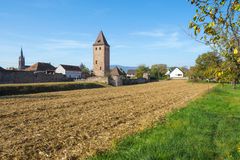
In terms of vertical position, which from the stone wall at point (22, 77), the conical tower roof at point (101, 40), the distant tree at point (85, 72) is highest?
the conical tower roof at point (101, 40)

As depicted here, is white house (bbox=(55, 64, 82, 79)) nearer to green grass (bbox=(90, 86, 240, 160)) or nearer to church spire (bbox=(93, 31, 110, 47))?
church spire (bbox=(93, 31, 110, 47))

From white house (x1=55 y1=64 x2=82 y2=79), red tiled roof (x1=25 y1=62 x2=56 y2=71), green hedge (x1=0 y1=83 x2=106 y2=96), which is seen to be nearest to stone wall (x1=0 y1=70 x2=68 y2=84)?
green hedge (x1=0 y1=83 x2=106 y2=96)

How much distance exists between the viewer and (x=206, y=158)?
648 cm

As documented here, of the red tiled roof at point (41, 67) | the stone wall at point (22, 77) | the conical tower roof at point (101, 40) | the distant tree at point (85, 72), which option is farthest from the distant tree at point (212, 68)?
the distant tree at point (85, 72)

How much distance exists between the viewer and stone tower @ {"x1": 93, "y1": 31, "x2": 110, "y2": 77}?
88.9 m

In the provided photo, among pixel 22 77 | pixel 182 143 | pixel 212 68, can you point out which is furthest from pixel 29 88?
pixel 212 68

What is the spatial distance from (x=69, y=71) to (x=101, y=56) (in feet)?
40.2

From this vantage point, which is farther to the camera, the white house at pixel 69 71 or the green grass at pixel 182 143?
the white house at pixel 69 71

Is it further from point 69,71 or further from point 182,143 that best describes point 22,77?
point 69,71

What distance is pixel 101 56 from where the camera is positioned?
90.2m

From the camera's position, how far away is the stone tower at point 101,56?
88931mm

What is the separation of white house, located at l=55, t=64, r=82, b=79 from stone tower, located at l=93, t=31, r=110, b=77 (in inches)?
279

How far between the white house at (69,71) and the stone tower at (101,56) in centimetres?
708

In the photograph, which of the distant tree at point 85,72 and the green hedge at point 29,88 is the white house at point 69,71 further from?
the green hedge at point 29,88
